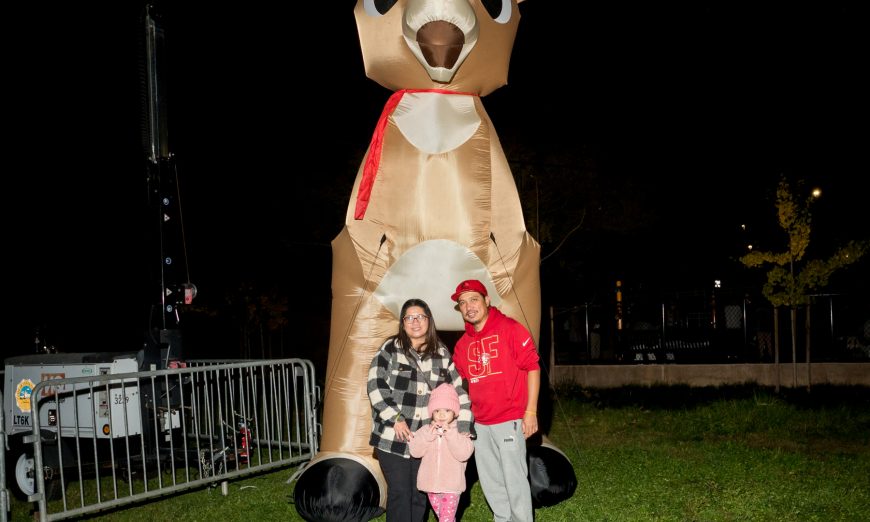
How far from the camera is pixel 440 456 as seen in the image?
3736mm

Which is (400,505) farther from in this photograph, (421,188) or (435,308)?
(421,188)

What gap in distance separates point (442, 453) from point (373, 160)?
195 centimetres

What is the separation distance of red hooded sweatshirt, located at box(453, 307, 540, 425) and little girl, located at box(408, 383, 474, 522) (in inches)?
13.2

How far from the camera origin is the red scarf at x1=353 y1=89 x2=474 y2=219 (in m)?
4.80

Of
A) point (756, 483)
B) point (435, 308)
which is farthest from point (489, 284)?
point (756, 483)

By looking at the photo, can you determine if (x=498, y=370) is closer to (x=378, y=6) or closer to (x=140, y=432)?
(x=378, y=6)

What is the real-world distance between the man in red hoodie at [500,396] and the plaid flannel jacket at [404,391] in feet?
0.66

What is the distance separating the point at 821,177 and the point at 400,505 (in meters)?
17.4

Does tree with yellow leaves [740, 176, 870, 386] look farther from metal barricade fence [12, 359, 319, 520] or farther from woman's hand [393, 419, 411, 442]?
woman's hand [393, 419, 411, 442]

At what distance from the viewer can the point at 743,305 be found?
1318 centimetres

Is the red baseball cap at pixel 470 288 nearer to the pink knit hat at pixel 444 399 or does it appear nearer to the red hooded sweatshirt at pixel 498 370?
the red hooded sweatshirt at pixel 498 370

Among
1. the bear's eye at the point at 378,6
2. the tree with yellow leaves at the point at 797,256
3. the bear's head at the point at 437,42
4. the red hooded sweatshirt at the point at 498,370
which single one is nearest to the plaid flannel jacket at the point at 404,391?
the red hooded sweatshirt at the point at 498,370

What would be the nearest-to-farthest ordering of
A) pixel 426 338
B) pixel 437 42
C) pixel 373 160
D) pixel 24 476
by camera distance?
pixel 426 338 → pixel 437 42 → pixel 373 160 → pixel 24 476

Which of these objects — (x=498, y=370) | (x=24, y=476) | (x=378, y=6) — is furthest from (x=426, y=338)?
(x=24, y=476)
